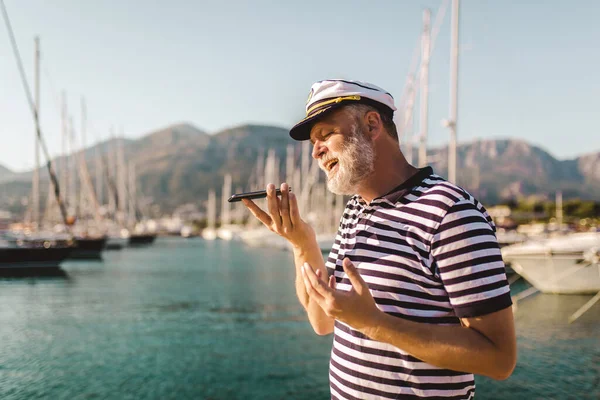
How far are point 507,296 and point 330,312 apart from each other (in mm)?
524

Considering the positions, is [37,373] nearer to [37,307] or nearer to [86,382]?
[86,382]

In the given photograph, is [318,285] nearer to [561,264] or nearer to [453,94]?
[453,94]

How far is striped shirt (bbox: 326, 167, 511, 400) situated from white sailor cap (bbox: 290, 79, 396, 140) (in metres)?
0.31

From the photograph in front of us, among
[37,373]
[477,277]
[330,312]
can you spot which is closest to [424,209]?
[477,277]

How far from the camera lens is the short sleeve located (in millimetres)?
1533

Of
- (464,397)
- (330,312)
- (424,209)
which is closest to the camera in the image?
(330,312)

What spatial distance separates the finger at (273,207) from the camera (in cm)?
190

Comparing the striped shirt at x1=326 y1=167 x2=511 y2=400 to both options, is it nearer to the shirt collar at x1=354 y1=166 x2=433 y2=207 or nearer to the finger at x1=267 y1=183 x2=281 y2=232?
the shirt collar at x1=354 y1=166 x2=433 y2=207

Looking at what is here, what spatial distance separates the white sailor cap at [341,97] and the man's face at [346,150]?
5cm

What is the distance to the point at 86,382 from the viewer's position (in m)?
10.3

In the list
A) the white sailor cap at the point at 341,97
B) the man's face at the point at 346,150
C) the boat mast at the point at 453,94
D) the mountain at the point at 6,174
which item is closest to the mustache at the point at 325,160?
the man's face at the point at 346,150

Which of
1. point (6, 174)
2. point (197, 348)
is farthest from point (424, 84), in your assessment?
point (6, 174)

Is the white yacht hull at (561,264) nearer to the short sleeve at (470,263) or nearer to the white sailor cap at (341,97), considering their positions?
the white sailor cap at (341,97)

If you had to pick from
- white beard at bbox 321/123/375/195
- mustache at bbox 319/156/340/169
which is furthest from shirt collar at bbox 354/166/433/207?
mustache at bbox 319/156/340/169
